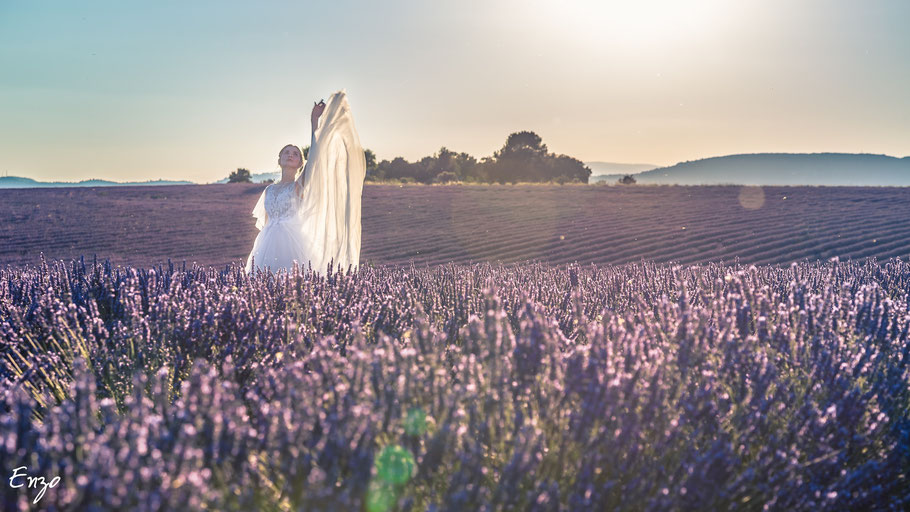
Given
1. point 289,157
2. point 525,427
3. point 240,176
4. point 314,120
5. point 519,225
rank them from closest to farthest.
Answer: point 525,427, point 314,120, point 289,157, point 519,225, point 240,176

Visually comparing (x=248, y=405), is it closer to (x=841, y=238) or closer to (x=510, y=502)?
(x=510, y=502)

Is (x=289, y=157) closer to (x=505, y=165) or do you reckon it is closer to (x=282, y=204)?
(x=282, y=204)

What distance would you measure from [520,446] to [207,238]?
1246 centimetres

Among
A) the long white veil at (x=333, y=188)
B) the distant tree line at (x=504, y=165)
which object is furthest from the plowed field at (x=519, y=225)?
the distant tree line at (x=504, y=165)

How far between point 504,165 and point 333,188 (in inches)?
1598

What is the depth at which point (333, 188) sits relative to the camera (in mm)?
5879

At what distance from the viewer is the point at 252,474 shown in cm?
128

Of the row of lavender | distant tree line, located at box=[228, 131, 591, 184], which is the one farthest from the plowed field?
distant tree line, located at box=[228, 131, 591, 184]

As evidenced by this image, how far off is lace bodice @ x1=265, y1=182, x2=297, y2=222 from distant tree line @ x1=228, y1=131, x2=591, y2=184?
37.1m

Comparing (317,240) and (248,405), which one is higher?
(317,240)

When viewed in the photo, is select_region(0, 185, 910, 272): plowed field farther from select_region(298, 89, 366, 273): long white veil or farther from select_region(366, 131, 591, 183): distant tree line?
select_region(366, 131, 591, 183): distant tree line

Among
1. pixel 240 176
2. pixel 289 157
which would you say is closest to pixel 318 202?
pixel 289 157

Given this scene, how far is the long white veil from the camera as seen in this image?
555 cm

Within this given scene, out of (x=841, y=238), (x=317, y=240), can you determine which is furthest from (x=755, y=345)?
(x=841, y=238)
